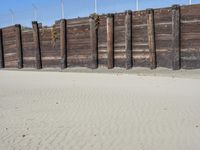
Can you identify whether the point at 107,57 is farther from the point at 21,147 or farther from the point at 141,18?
the point at 21,147

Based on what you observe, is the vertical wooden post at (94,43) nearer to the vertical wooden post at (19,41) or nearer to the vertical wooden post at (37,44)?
the vertical wooden post at (37,44)

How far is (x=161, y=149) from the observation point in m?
7.26

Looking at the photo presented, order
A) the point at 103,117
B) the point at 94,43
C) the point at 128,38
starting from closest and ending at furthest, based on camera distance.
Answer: the point at 103,117 → the point at 128,38 → the point at 94,43

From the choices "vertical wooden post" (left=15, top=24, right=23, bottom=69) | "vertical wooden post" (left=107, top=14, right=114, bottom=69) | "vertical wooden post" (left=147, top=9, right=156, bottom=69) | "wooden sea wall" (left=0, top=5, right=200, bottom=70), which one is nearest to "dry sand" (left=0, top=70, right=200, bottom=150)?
"wooden sea wall" (left=0, top=5, right=200, bottom=70)

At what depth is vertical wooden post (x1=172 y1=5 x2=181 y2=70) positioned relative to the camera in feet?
66.7

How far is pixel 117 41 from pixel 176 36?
391 cm

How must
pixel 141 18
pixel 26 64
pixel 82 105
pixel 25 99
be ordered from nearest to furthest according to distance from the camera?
pixel 82 105 < pixel 25 99 < pixel 141 18 < pixel 26 64

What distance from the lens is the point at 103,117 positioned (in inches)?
390

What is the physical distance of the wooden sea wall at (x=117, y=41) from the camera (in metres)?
20.3

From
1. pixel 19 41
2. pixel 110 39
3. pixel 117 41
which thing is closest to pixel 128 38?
pixel 117 41

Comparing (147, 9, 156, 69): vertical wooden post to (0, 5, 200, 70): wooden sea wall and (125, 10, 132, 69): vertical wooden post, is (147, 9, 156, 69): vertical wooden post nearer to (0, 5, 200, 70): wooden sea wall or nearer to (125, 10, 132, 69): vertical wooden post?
(0, 5, 200, 70): wooden sea wall

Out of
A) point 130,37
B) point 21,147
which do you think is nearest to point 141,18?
point 130,37

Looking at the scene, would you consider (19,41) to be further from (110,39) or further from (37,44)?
(110,39)

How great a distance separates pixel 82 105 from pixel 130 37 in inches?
446
